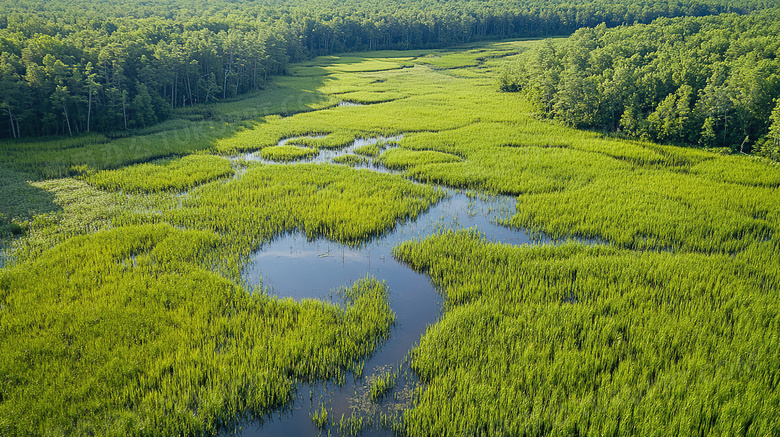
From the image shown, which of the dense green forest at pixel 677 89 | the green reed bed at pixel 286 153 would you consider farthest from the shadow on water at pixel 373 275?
the dense green forest at pixel 677 89

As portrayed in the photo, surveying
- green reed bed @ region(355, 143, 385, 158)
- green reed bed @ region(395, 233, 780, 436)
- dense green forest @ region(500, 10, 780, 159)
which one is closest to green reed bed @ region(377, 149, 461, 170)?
green reed bed @ region(355, 143, 385, 158)

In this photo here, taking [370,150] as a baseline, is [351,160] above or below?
below

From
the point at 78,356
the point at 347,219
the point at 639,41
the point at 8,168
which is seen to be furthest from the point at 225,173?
the point at 639,41

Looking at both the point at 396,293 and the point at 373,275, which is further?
the point at 373,275

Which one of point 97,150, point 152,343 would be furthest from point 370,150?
point 152,343

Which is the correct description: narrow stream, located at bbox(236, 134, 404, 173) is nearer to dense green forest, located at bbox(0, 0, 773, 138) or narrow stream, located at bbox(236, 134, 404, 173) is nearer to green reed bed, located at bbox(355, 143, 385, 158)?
green reed bed, located at bbox(355, 143, 385, 158)

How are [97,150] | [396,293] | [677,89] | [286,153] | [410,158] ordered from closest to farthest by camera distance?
1. [396,293]
2. [410,158]
3. [97,150]
4. [286,153]
5. [677,89]

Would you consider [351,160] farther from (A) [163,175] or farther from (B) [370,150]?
(A) [163,175]

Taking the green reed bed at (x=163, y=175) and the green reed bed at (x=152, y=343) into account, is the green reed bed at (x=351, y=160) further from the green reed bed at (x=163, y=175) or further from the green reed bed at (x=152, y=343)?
the green reed bed at (x=152, y=343)
